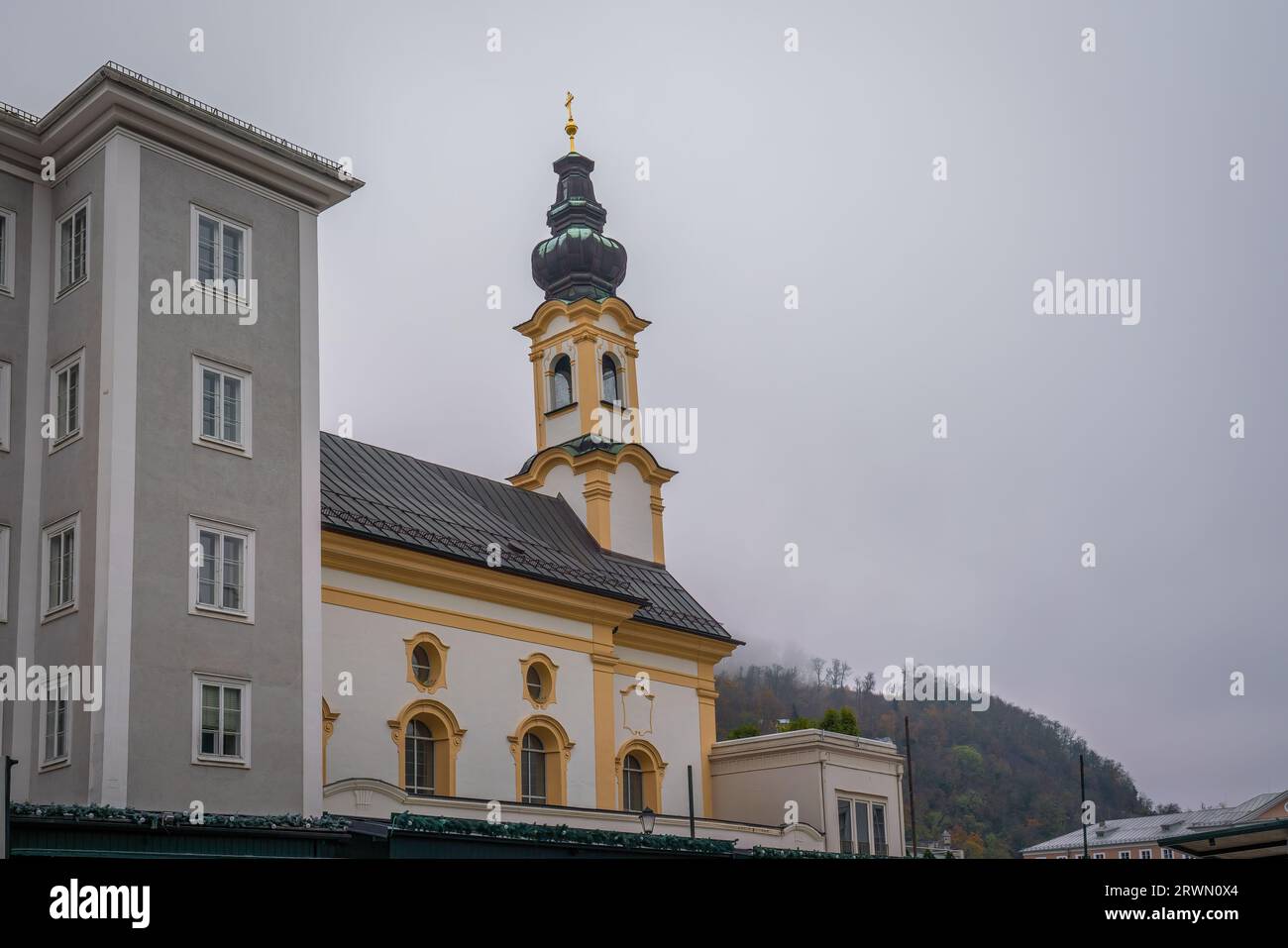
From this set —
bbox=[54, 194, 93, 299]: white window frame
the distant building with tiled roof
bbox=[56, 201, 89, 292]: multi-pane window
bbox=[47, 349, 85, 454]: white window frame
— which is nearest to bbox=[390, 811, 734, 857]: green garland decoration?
bbox=[47, 349, 85, 454]: white window frame

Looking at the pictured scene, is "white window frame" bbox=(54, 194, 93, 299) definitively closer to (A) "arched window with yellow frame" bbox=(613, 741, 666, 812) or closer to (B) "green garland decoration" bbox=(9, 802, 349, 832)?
(B) "green garland decoration" bbox=(9, 802, 349, 832)

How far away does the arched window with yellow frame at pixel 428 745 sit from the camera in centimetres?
3825

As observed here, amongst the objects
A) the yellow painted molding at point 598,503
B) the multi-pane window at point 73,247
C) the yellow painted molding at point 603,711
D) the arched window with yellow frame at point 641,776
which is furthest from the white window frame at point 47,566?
the yellow painted molding at point 598,503

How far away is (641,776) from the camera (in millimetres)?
46812

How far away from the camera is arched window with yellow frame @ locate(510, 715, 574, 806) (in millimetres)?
41500

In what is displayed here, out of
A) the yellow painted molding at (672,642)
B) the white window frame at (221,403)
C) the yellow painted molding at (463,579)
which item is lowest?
the yellow painted molding at (672,642)

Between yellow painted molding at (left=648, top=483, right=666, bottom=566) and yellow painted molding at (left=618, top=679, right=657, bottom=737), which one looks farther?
yellow painted molding at (left=648, top=483, right=666, bottom=566)

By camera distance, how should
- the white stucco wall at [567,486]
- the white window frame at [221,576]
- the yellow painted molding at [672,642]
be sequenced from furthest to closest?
the white stucco wall at [567,486]
the yellow painted molding at [672,642]
the white window frame at [221,576]

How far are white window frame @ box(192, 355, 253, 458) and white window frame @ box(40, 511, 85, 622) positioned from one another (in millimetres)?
2681

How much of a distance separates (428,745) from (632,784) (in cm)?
891

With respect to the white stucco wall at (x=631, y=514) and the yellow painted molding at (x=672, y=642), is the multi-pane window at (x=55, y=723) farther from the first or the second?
the white stucco wall at (x=631, y=514)
